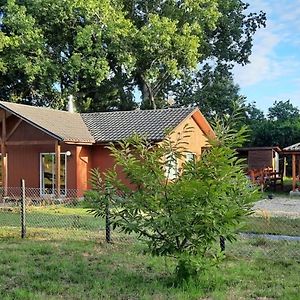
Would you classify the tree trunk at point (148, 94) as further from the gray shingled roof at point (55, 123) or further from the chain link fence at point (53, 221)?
the chain link fence at point (53, 221)

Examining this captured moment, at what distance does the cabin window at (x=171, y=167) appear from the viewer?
18.9 feet

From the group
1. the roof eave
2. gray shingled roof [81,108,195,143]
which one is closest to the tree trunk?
gray shingled roof [81,108,195,143]

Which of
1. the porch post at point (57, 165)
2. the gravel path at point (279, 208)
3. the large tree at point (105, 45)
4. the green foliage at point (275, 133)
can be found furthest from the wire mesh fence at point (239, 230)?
the green foliage at point (275, 133)

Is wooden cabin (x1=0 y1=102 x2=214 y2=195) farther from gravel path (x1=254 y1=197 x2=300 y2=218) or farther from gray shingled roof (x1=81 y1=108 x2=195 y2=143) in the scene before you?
gravel path (x1=254 y1=197 x2=300 y2=218)

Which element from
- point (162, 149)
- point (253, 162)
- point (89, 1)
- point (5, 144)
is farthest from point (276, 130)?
point (162, 149)

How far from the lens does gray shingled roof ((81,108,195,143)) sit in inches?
790

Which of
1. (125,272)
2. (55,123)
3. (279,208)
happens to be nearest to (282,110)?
(55,123)

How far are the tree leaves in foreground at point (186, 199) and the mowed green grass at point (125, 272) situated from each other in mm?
436

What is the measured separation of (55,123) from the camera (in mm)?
20328

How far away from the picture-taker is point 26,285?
5.84 m

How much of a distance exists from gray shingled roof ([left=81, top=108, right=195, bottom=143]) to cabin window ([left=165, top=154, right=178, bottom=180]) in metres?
12.8

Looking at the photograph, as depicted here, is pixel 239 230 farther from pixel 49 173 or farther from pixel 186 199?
pixel 49 173

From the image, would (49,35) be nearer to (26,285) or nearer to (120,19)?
(120,19)

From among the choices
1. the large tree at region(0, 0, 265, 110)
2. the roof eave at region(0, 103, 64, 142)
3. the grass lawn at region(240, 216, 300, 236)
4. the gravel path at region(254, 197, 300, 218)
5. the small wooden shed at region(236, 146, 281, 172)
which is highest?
the large tree at region(0, 0, 265, 110)
